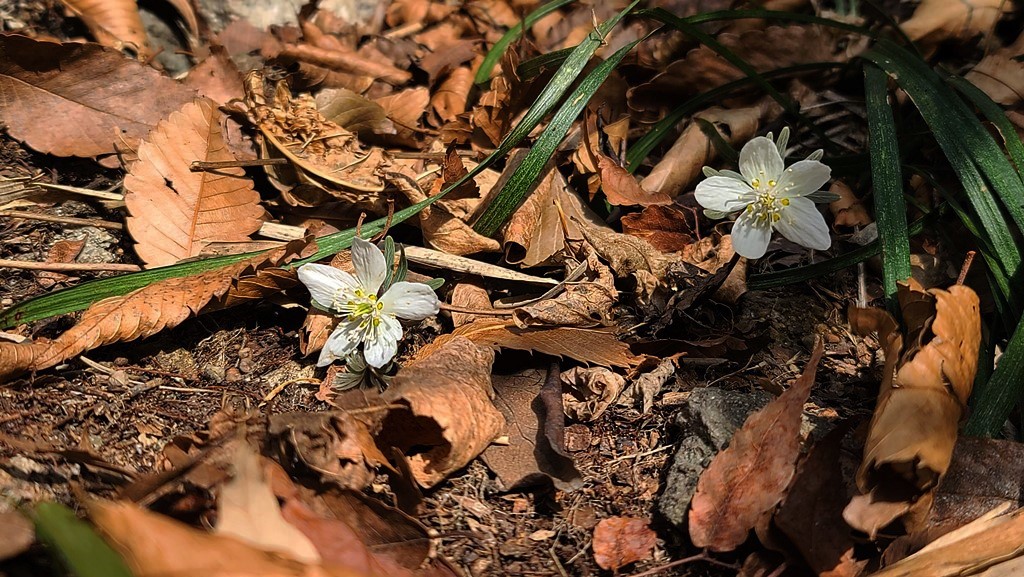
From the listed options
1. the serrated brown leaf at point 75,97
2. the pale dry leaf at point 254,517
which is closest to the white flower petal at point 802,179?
the pale dry leaf at point 254,517

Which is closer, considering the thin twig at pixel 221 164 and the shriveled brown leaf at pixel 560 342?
the shriveled brown leaf at pixel 560 342

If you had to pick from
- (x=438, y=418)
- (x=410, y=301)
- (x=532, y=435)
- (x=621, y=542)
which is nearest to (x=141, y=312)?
(x=410, y=301)

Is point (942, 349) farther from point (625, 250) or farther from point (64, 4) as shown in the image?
point (64, 4)

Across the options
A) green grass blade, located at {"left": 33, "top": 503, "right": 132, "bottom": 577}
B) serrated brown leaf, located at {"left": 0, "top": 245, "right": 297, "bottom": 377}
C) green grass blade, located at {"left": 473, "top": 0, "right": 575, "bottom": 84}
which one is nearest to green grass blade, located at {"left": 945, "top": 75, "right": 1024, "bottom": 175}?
green grass blade, located at {"left": 473, "top": 0, "right": 575, "bottom": 84}

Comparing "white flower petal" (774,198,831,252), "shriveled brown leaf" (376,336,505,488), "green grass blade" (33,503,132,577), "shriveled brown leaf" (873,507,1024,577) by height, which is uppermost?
"white flower petal" (774,198,831,252)

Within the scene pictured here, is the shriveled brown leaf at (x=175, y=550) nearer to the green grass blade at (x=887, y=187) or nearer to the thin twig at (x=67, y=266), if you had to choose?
the thin twig at (x=67, y=266)

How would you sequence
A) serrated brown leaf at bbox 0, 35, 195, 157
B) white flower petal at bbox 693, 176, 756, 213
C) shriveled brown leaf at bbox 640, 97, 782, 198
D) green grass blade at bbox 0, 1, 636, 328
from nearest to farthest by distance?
green grass blade at bbox 0, 1, 636, 328, white flower petal at bbox 693, 176, 756, 213, serrated brown leaf at bbox 0, 35, 195, 157, shriveled brown leaf at bbox 640, 97, 782, 198

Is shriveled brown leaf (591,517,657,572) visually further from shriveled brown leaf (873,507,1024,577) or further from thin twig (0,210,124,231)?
thin twig (0,210,124,231)

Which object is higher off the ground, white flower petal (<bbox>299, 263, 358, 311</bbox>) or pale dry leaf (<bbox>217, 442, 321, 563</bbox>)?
white flower petal (<bbox>299, 263, 358, 311</bbox>)
